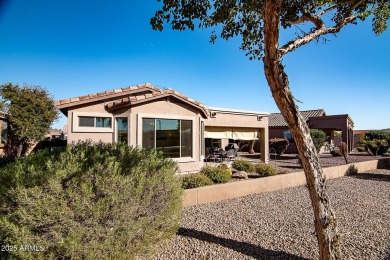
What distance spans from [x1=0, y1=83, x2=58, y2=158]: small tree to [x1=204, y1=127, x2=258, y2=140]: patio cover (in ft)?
40.2

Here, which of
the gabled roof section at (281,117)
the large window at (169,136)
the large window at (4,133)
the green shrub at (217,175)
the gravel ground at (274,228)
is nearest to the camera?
A: the gravel ground at (274,228)

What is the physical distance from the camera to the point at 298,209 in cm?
673

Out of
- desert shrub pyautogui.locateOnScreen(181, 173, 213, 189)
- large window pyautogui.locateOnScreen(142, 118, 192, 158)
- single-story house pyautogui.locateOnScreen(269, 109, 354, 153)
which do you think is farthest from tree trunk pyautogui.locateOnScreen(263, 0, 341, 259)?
single-story house pyautogui.locateOnScreen(269, 109, 354, 153)

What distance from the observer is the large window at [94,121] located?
11.1 m

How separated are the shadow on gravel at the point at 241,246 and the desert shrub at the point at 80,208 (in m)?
1.39

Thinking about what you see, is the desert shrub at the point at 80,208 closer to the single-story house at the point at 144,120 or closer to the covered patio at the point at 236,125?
the single-story house at the point at 144,120

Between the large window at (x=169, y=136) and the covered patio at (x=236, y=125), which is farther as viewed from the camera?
the covered patio at (x=236, y=125)

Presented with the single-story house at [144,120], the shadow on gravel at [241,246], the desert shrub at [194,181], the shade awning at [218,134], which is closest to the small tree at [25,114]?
the single-story house at [144,120]

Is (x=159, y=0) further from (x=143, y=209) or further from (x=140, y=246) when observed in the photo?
(x=140, y=246)

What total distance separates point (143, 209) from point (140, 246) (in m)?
0.58

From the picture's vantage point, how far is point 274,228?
529 cm

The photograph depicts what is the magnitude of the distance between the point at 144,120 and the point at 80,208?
8520mm

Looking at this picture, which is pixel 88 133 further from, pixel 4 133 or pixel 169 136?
pixel 4 133

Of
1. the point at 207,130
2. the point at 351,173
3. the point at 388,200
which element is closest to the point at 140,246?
the point at 388,200
